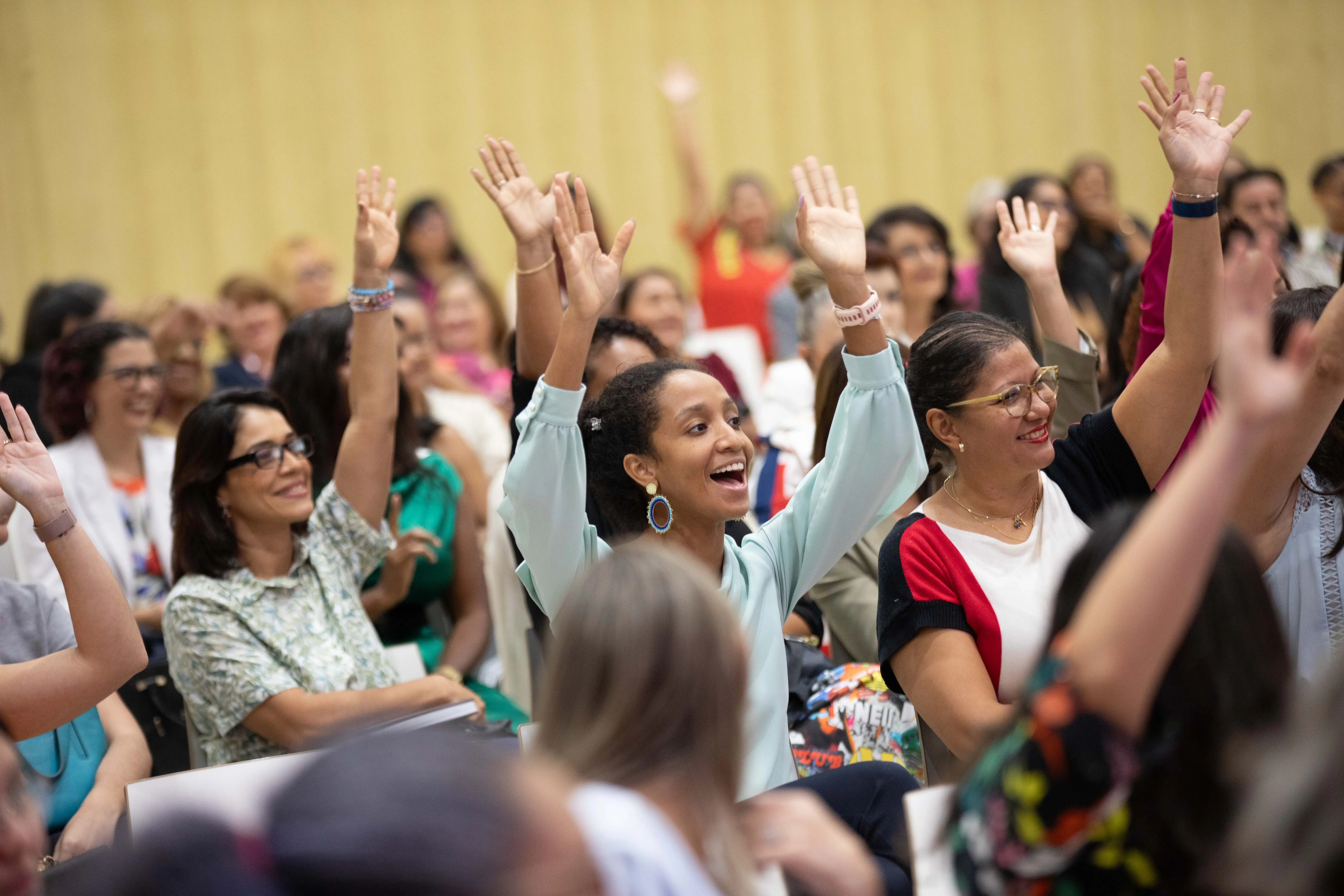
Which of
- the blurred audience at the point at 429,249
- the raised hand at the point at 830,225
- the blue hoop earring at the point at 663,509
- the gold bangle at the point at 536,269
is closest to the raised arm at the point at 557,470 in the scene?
the blue hoop earring at the point at 663,509

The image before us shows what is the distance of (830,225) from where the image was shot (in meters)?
2.09

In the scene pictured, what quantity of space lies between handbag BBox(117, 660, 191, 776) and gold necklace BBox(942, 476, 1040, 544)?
1714mm

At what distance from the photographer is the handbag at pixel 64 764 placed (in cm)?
229

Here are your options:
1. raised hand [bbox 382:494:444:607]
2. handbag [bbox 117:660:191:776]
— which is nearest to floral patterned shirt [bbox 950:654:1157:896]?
raised hand [bbox 382:494:444:607]

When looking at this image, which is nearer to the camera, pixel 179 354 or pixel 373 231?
→ pixel 373 231

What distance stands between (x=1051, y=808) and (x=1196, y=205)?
4.48ft

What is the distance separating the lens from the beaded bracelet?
2.62 m

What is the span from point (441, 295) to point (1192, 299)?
3523mm

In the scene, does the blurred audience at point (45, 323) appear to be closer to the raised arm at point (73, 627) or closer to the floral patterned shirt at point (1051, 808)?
the raised arm at point (73, 627)

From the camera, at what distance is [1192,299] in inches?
81.1

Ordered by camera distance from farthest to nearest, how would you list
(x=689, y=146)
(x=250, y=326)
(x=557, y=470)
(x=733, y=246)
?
(x=689, y=146) → (x=733, y=246) → (x=250, y=326) → (x=557, y=470)

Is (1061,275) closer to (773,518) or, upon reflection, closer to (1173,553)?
(773,518)

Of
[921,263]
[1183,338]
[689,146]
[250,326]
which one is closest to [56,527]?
[1183,338]

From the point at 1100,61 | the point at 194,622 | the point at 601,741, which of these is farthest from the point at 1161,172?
the point at 601,741
